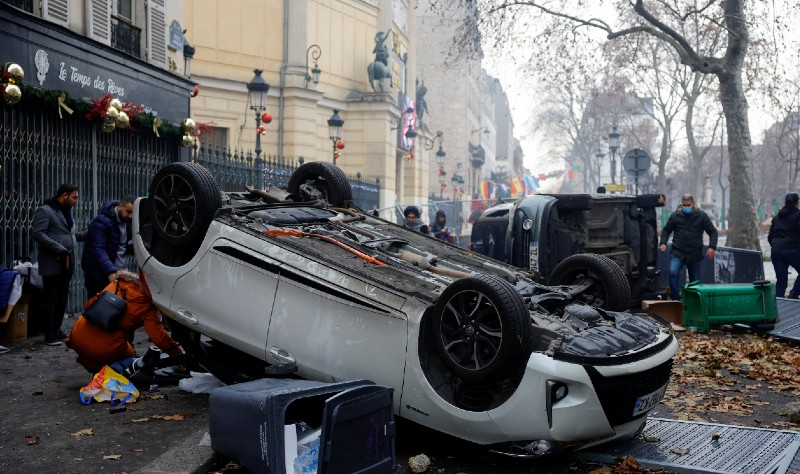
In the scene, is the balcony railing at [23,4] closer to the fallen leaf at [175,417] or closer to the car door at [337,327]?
the fallen leaf at [175,417]

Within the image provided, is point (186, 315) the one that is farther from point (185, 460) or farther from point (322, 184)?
point (322, 184)

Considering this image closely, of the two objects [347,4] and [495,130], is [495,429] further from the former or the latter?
[495,130]

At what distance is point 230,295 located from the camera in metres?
5.89

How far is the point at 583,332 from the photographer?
5078mm

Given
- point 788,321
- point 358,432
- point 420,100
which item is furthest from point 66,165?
point 420,100

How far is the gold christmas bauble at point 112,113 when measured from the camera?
454 inches

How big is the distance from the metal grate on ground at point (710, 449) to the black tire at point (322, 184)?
353 cm

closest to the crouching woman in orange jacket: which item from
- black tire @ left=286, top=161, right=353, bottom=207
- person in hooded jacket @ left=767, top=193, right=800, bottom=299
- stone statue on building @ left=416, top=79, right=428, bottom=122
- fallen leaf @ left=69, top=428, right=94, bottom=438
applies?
fallen leaf @ left=69, top=428, right=94, bottom=438

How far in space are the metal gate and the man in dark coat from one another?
29.0 ft

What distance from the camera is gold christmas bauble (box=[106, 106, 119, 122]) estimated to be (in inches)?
454

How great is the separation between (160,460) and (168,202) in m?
2.30

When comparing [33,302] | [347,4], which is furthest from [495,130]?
[33,302]

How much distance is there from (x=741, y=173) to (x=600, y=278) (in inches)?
675

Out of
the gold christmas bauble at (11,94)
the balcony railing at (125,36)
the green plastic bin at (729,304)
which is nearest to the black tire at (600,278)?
the green plastic bin at (729,304)
